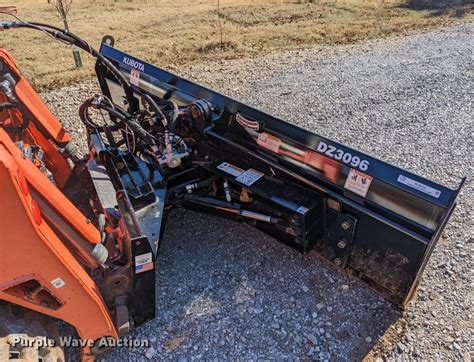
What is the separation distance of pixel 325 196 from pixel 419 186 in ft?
2.13

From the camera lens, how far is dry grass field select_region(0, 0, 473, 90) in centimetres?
887

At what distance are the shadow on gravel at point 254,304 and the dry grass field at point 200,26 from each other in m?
5.13

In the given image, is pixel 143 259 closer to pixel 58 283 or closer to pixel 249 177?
pixel 58 283

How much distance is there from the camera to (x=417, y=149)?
17.4 ft

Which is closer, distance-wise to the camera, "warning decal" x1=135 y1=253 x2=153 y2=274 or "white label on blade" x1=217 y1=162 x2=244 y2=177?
"warning decal" x1=135 y1=253 x2=153 y2=274

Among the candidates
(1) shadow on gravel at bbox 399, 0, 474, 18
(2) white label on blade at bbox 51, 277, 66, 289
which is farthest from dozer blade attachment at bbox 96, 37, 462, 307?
(1) shadow on gravel at bbox 399, 0, 474, 18

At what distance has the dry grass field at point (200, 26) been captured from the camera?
8.87 metres

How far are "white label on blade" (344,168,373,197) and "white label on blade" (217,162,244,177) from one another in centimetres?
84

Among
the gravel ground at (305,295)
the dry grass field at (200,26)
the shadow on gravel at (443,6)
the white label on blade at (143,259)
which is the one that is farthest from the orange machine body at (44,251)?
the shadow on gravel at (443,6)

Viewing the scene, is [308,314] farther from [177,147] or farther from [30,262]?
[30,262]

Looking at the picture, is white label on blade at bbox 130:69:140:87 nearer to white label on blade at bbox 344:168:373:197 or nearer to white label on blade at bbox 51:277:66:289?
white label on blade at bbox 344:168:373:197

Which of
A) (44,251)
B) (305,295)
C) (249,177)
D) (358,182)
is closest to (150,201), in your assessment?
(249,177)

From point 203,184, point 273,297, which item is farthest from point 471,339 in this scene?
point 203,184

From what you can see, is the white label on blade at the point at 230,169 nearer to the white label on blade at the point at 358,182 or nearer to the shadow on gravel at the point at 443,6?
the white label on blade at the point at 358,182
